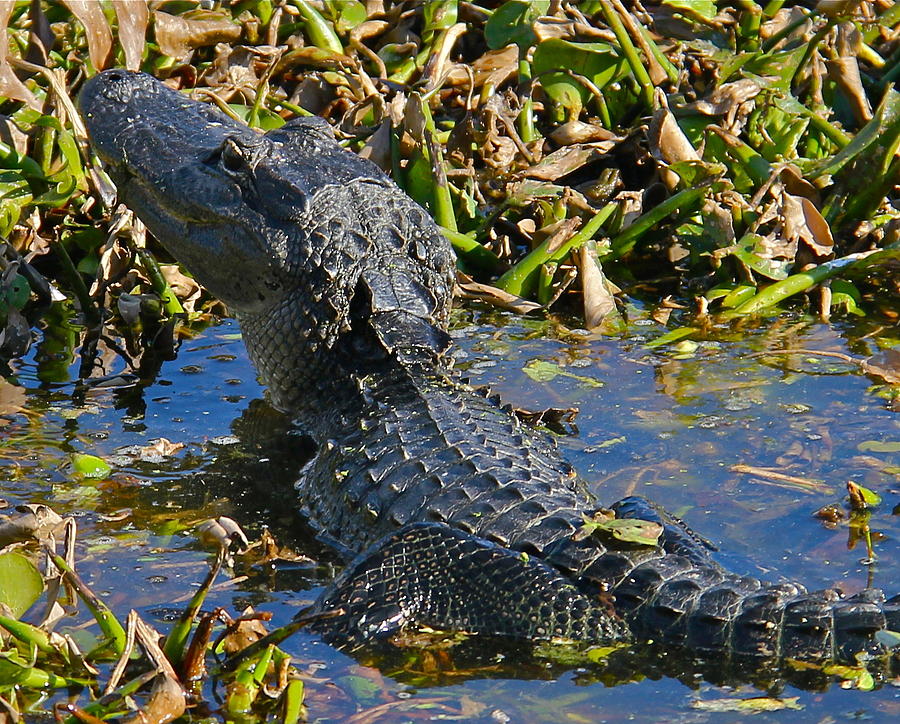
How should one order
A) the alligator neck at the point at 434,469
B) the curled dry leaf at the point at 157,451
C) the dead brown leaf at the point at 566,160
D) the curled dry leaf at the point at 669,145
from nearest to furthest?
the alligator neck at the point at 434,469 < the curled dry leaf at the point at 157,451 < the curled dry leaf at the point at 669,145 < the dead brown leaf at the point at 566,160

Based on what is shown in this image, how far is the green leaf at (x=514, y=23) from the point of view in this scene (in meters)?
6.15

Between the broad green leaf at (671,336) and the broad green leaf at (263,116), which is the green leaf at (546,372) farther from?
the broad green leaf at (263,116)

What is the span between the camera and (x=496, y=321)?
17.5ft

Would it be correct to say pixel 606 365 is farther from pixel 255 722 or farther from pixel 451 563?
pixel 255 722

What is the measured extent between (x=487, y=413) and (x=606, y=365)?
3.57 feet

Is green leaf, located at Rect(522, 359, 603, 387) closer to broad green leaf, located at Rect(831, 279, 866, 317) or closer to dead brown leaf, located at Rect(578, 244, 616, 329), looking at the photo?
dead brown leaf, located at Rect(578, 244, 616, 329)

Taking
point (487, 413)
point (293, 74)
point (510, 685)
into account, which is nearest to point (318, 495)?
point (487, 413)

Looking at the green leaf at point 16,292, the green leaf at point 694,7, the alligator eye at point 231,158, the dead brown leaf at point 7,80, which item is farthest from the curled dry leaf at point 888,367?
the dead brown leaf at point 7,80

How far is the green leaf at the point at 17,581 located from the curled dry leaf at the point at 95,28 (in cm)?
312

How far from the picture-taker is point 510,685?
309cm

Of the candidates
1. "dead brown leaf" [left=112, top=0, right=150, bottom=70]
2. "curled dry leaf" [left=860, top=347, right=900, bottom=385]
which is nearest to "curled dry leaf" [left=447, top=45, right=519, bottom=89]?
"dead brown leaf" [left=112, top=0, right=150, bottom=70]

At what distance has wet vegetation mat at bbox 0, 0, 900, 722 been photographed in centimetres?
304

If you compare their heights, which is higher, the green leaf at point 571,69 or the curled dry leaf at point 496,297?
the green leaf at point 571,69

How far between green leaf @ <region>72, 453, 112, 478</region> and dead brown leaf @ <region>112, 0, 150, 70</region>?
1.99 meters
